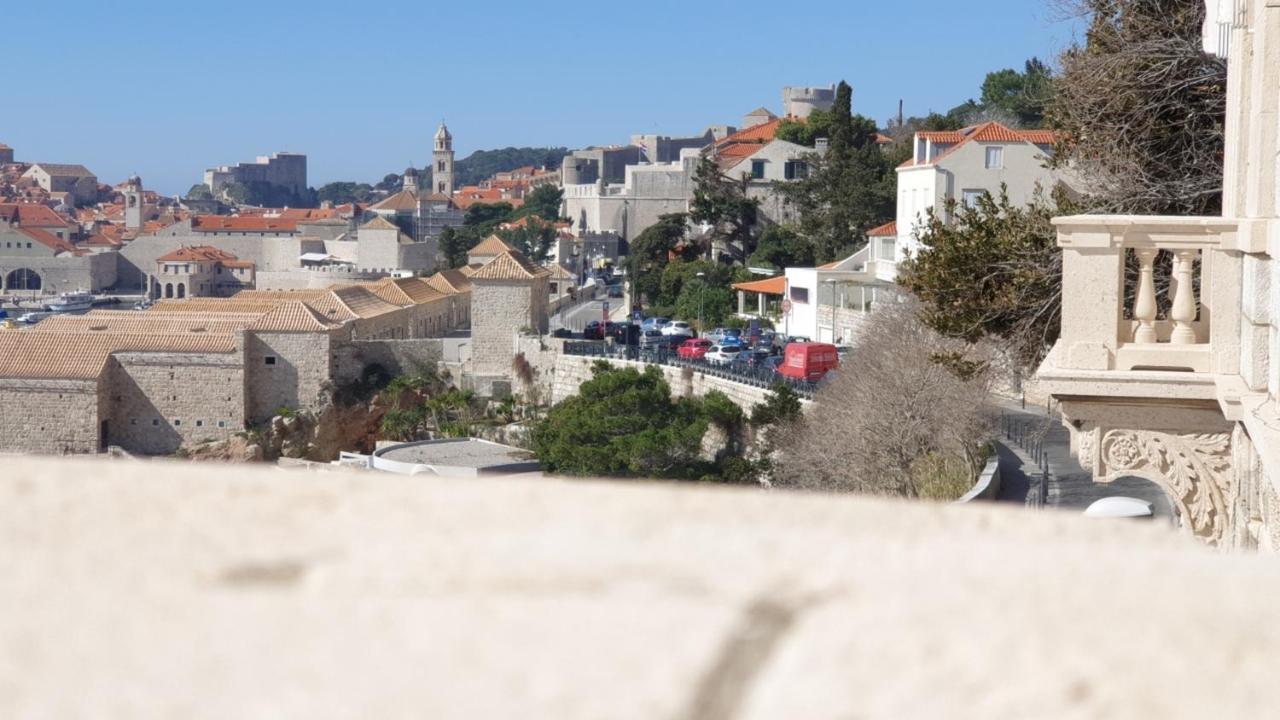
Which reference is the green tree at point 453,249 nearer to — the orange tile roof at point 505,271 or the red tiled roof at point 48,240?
the orange tile roof at point 505,271

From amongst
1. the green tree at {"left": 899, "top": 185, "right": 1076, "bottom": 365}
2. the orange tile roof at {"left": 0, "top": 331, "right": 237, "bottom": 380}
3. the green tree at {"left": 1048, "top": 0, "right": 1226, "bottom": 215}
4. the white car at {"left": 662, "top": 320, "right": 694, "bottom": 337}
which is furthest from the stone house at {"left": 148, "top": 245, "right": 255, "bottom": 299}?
the green tree at {"left": 1048, "top": 0, "right": 1226, "bottom": 215}

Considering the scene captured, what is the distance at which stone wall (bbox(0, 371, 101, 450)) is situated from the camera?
1280 inches

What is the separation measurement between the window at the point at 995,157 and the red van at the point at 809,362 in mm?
5507

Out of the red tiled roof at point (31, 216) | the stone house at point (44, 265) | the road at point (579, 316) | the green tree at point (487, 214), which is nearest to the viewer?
the road at point (579, 316)

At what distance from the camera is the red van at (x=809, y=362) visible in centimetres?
2491

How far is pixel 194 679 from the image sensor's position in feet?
2.95

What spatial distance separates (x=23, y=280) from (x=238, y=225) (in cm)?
1230

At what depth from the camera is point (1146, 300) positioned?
3949 millimetres

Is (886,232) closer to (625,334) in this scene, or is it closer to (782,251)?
(625,334)

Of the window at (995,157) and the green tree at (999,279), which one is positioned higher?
the window at (995,157)

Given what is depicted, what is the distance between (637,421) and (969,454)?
957 cm

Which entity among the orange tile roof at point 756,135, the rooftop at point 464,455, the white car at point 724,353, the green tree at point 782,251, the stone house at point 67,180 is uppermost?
the stone house at point 67,180

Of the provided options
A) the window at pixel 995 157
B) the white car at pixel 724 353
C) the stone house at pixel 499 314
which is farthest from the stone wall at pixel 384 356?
the window at pixel 995 157

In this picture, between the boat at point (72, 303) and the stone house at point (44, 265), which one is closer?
the boat at point (72, 303)
